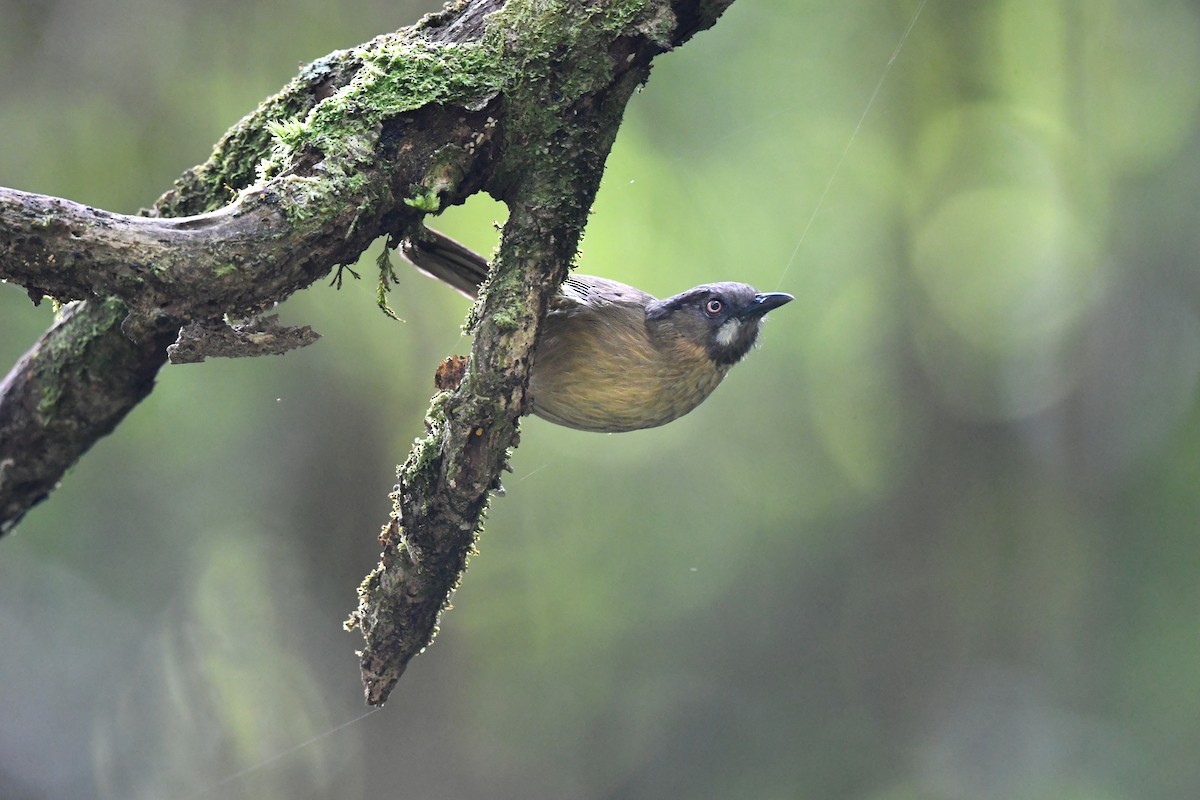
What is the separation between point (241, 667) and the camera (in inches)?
319

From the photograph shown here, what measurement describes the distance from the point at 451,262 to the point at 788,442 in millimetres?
5863

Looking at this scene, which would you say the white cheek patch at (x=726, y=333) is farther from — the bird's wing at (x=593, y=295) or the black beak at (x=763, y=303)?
the bird's wing at (x=593, y=295)

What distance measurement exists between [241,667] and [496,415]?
6.22m

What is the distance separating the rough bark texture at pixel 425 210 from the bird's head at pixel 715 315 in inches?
56.3

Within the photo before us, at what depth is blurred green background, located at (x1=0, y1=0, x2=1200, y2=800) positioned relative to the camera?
7.61 metres

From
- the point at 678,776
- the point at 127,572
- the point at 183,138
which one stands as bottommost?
the point at 678,776

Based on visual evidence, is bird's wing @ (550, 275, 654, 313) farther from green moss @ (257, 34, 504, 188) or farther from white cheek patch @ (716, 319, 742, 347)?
green moss @ (257, 34, 504, 188)

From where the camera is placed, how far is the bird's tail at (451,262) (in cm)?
368

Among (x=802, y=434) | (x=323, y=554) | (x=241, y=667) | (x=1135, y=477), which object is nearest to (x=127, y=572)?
(x=241, y=667)

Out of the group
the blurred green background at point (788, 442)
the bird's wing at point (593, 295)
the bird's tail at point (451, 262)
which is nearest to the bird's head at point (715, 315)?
the bird's wing at point (593, 295)

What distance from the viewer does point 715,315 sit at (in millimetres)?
4332

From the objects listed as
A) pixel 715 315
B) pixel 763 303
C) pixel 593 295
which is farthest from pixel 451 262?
pixel 763 303

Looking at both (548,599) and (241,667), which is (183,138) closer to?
(241,667)

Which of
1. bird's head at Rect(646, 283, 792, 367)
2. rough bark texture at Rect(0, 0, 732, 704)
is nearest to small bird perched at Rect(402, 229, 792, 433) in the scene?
bird's head at Rect(646, 283, 792, 367)
